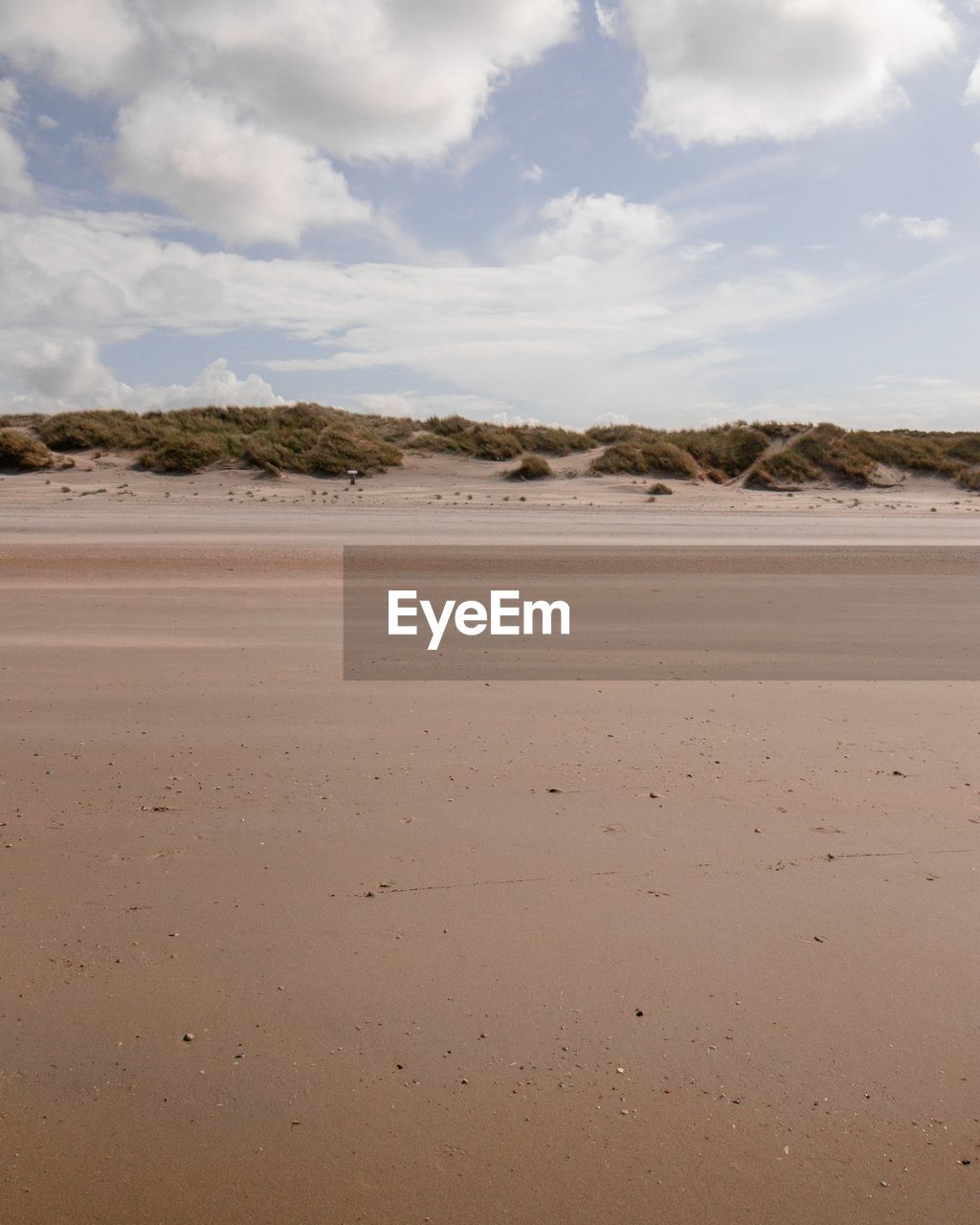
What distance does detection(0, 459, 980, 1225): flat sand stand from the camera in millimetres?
2529

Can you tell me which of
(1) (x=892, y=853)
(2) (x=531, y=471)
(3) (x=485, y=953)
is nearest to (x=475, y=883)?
(3) (x=485, y=953)

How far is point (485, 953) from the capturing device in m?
3.47

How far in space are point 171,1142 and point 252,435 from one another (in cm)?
3010

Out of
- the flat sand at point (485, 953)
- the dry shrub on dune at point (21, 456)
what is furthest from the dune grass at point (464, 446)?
the flat sand at point (485, 953)

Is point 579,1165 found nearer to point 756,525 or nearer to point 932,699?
point 932,699

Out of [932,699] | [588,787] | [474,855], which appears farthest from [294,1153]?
[932,699]

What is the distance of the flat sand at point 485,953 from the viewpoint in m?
2.53

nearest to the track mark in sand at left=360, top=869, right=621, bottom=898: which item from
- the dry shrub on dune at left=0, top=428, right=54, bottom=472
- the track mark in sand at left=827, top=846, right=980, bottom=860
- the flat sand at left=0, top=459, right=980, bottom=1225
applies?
the flat sand at left=0, top=459, right=980, bottom=1225

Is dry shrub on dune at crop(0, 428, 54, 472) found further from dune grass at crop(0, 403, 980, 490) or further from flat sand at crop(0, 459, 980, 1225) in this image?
flat sand at crop(0, 459, 980, 1225)

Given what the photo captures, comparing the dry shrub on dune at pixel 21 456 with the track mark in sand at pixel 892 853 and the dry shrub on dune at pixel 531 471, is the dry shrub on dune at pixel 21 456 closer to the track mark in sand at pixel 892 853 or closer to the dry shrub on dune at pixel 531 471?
the dry shrub on dune at pixel 531 471

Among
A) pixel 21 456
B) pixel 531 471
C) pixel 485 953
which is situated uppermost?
pixel 21 456

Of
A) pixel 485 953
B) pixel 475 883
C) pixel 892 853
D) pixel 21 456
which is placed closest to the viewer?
pixel 485 953

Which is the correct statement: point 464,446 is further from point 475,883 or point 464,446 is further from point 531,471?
point 475,883

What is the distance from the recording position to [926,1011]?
3154 mm
